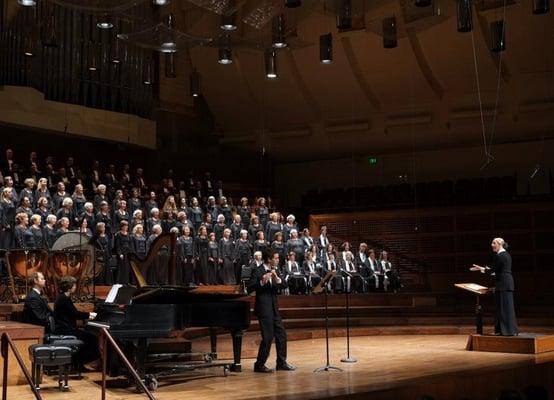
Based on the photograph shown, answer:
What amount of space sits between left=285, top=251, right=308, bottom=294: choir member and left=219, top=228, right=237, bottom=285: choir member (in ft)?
2.63

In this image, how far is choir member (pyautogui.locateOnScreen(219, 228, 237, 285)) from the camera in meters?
10.9

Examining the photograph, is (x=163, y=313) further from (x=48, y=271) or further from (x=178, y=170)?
(x=178, y=170)

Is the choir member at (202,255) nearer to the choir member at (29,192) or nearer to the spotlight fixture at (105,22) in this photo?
the choir member at (29,192)

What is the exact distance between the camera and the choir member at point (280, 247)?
37.3ft

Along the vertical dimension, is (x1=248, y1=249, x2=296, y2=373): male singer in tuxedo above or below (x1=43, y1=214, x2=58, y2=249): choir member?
below

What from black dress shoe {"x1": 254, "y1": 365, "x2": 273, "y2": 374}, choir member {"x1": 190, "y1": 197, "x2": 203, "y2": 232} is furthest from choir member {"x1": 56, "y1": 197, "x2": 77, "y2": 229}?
black dress shoe {"x1": 254, "y1": 365, "x2": 273, "y2": 374}

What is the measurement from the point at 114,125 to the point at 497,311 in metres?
8.23

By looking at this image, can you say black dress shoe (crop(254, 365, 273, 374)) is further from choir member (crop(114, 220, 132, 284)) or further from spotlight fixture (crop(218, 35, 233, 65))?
spotlight fixture (crop(218, 35, 233, 65))

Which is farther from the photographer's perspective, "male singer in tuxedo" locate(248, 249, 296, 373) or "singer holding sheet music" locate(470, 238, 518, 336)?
"singer holding sheet music" locate(470, 238, 518, 336)

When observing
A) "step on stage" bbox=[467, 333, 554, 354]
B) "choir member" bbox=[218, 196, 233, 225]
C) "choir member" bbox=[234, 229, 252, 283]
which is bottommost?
"step on stage" bbox=[467, 333, 554, 354]

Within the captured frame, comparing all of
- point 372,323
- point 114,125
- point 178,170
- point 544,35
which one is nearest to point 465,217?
point 544,35

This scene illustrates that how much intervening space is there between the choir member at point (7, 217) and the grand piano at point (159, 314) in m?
3.28

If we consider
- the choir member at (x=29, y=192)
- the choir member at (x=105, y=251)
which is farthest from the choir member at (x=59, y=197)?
the choir member at (x=105, y=251)

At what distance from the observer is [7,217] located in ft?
30.3
